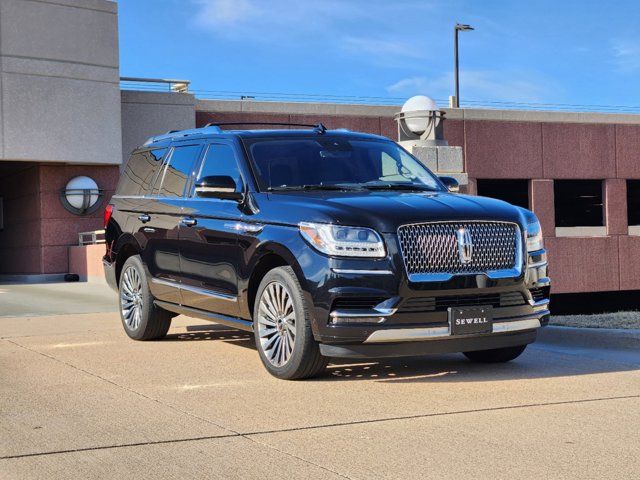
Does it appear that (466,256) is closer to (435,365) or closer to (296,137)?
(435,365)

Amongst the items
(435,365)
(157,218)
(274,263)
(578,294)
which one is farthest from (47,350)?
(578,294)

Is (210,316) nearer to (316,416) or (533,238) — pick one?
(316,416)

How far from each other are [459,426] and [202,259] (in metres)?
3.49

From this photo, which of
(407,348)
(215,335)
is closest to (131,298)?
(215,335)

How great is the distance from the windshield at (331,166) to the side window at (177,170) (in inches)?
38.0

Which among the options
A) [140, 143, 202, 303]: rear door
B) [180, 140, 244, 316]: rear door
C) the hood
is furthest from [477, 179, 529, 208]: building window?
the hood

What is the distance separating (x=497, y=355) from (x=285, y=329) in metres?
2.04

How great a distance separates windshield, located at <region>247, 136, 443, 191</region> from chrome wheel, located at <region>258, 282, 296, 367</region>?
999 mm

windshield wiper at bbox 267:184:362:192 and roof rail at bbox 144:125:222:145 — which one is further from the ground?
roof rail at bbox 144:125:222:145

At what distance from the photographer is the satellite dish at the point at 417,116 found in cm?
1584

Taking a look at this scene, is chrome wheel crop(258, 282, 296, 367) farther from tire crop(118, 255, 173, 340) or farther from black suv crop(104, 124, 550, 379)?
tire crop(118, 255, 173, 340)

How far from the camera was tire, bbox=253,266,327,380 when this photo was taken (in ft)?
23.1

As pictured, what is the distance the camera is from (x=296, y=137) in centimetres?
857

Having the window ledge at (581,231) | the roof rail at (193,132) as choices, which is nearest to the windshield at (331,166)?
the roof rail at (193,132)
